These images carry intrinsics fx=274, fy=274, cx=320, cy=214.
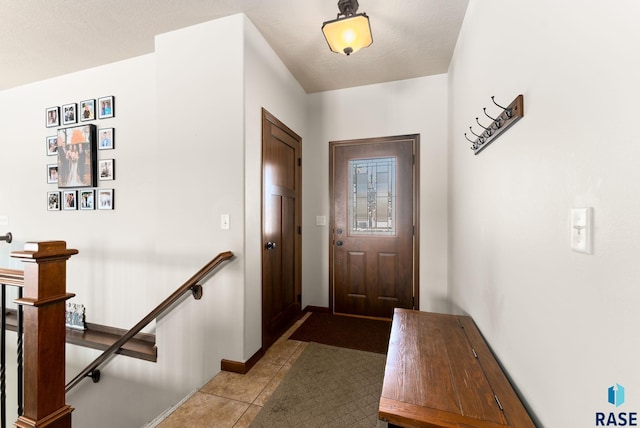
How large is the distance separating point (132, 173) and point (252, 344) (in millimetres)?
2037

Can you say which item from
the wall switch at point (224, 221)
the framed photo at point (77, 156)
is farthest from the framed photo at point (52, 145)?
the wall switch at point (224, 221)

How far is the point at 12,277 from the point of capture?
1.18 metres

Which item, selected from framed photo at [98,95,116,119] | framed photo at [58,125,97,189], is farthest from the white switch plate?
framed photo at [58,125,97,189]

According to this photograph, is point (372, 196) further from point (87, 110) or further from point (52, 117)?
point (52, 117)

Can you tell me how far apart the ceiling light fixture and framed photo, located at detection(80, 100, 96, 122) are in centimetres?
263

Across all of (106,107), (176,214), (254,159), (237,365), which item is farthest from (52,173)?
(237,365)

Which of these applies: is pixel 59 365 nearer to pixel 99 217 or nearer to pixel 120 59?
pixel 99 217

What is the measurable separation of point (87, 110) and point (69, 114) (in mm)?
283

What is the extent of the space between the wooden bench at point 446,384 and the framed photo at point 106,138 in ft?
10.4

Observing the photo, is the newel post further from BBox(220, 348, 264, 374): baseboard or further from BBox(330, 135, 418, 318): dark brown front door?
BBox(330, 135, 418, 318): dark brown front door

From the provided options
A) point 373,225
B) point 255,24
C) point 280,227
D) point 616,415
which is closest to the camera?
point 616,415

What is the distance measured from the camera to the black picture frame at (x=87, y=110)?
113 inches

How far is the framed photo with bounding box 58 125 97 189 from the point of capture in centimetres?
286

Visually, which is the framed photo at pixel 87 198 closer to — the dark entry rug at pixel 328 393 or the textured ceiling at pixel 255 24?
the textured ceiling at pixel 255 24
